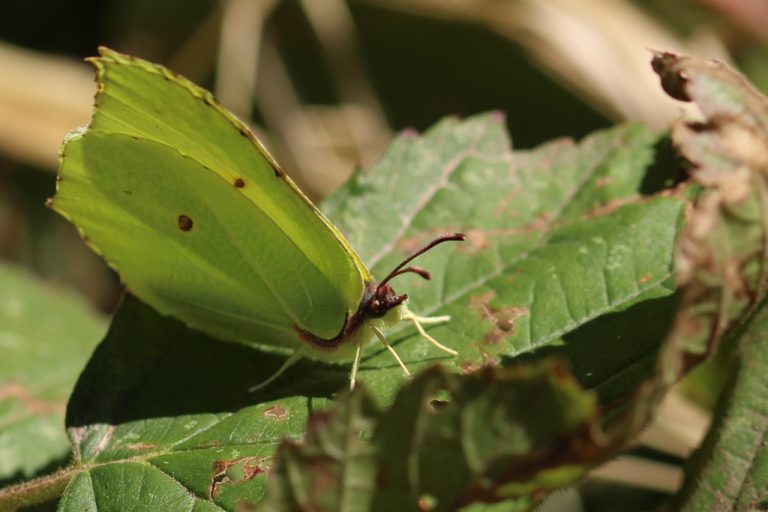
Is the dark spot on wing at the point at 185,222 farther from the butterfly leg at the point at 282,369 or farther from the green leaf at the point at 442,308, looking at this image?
the butterfly leg at the point at 282,369

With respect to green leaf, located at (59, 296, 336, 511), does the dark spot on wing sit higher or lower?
higher

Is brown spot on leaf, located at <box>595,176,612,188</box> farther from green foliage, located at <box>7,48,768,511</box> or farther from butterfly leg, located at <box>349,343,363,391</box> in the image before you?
butterfly leg, located at <box>349,343,363,391</box>

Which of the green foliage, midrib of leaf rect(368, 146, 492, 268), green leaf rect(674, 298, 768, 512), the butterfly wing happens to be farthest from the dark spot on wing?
green leaf rect(674, 298, 768, 512)

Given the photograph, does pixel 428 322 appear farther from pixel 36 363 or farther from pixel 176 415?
pixel 36 363

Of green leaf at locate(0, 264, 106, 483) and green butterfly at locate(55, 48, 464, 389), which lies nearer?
green butterfly at locate(55, 48, 464, 389)

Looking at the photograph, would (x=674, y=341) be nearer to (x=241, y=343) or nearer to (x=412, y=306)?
(x=412, y=306)

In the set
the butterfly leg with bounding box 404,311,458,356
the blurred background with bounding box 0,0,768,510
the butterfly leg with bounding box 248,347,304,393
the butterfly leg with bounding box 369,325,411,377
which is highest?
the butterfly leg with bounding box 404,311,458,356

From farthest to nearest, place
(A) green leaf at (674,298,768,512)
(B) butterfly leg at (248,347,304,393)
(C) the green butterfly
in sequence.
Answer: (B) butterfly leg at (248,347,304,393) → (C) the green butterfly → (A) green leaf at (674,298,768,512)
